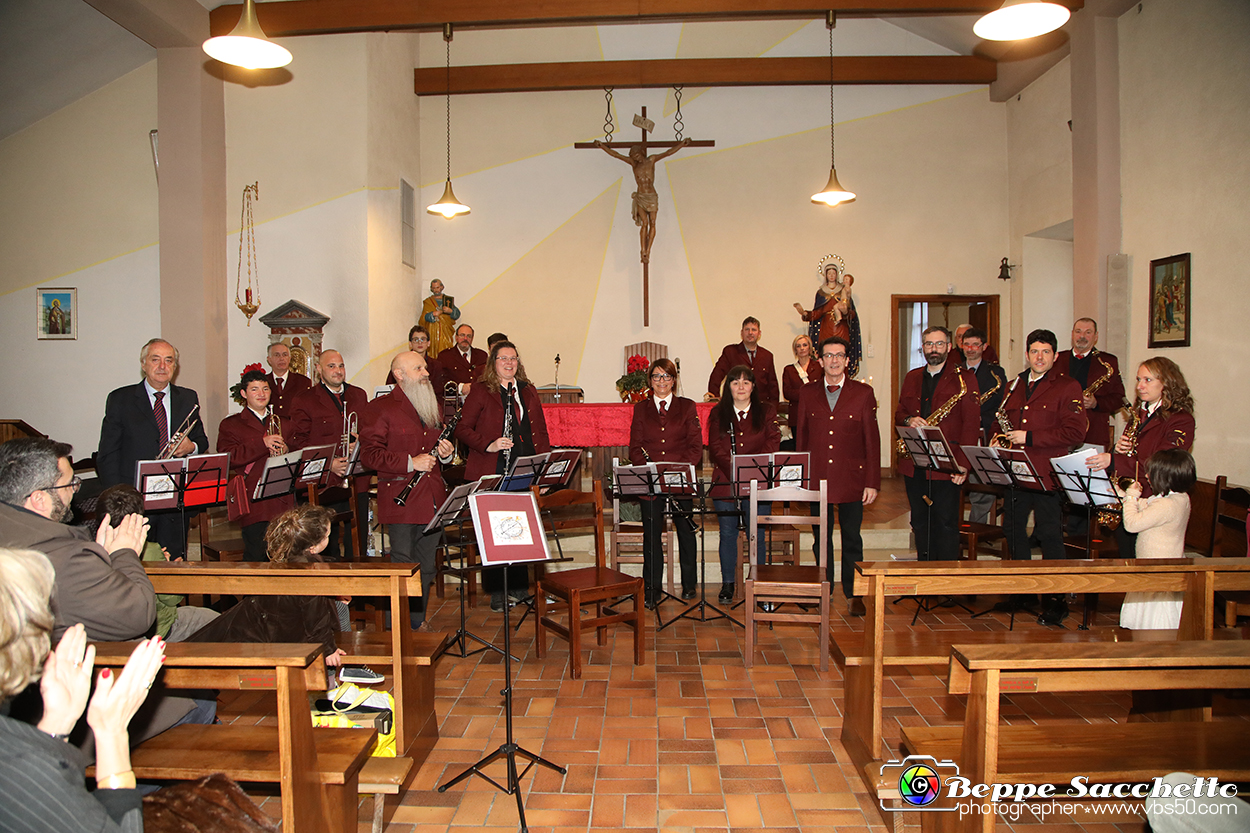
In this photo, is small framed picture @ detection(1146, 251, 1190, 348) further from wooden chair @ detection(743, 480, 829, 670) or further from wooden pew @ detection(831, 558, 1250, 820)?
wooden pew @ detection(831, 558, 1250, 820)

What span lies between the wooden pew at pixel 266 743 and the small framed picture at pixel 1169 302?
6.48 m

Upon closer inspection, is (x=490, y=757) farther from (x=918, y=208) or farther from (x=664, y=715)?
(x=918, y=208)

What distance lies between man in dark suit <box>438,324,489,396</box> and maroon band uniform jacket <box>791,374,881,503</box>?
4273mm

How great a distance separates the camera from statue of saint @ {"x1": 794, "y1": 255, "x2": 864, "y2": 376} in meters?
8.95

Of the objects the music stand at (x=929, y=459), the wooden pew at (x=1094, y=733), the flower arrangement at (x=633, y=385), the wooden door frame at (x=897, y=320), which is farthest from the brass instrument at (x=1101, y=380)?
the wooden door frame at (x=897, y=320)

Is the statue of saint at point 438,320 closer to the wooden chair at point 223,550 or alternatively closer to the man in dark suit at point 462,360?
the man in dark suit at point 462,360

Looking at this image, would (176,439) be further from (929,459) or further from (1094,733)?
(1094,733)

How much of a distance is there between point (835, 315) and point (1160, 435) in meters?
4.94

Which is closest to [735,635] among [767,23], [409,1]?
[409,1]

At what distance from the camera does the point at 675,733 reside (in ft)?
11.1

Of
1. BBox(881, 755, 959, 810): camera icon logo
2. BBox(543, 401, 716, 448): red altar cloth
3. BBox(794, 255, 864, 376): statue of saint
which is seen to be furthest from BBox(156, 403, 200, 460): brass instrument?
BBox(794, 255, 864, 376): statue of saint

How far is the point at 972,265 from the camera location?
9.79 m

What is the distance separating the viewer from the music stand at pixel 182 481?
158 inches

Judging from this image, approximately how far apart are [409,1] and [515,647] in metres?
6.44
